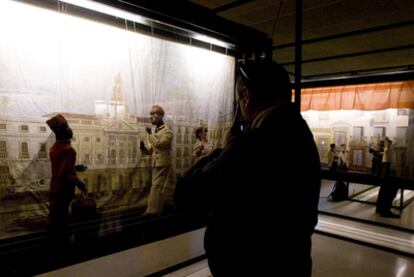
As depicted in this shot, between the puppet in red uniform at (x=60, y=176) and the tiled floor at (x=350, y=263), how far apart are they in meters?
1.02

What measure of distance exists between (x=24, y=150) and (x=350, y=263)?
293cm

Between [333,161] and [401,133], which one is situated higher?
[401,133]

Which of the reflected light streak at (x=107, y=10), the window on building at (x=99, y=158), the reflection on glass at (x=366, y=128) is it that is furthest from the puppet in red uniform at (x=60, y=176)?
the reflection on glass at (x=366, y=128)

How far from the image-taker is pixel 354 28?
122 inches

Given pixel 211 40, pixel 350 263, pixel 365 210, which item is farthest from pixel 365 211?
pixel 211 40

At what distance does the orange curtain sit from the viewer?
4.29m

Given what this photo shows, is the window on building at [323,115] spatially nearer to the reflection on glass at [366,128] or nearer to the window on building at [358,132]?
the reflection on glass at [366,128]

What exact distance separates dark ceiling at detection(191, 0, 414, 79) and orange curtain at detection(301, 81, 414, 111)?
387mm

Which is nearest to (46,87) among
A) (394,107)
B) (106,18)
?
(106,18)

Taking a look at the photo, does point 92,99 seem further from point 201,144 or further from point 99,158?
point 201,144

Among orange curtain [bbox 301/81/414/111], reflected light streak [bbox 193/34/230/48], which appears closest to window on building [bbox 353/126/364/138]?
orange curtain [bbox 301/81/414/111]

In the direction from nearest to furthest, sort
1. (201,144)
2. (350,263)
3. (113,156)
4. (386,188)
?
(113,156)
(201,144)
(350,263)
(386,188)

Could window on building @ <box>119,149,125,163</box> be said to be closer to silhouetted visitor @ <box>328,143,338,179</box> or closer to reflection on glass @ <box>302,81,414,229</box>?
reflection on glass @ <box>302,81,414,229</box>

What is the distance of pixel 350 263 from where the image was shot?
287cm
